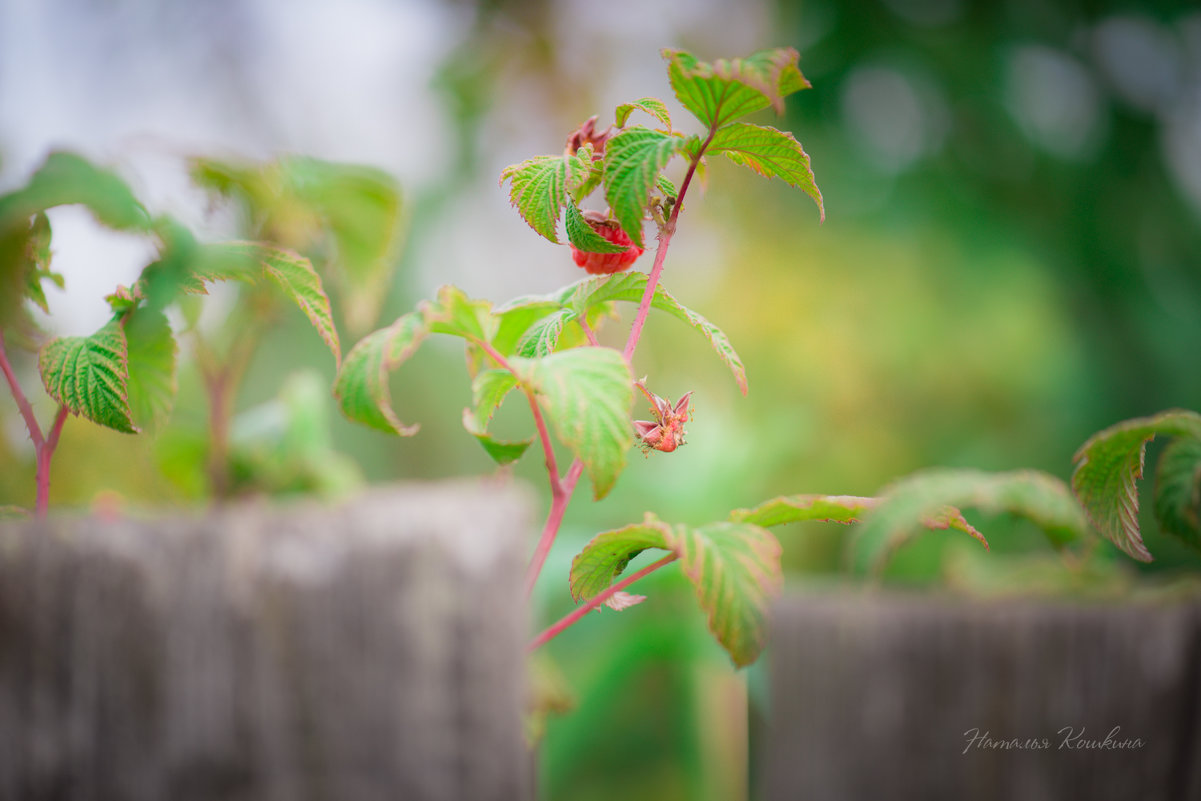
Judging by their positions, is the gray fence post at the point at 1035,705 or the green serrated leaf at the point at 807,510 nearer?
the green serrated leaf at the point at 807,510

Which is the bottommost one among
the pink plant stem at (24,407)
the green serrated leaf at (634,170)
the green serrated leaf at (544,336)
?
the pink plant stem at (24,407)

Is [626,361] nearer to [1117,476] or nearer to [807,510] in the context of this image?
[807,510]

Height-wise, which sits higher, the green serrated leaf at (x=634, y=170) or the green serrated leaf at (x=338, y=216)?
the green serrated leaf at (x=338, y=216)

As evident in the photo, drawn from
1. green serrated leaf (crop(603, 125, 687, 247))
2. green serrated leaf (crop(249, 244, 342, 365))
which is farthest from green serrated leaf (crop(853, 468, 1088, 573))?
green serrated leaf (crop(249, 244, 342, 365))

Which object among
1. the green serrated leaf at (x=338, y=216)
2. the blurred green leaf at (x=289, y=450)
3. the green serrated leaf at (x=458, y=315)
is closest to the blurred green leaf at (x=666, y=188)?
the green serrated leaf at (x=458, y=315)

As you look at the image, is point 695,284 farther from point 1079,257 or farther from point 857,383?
point 1079,257

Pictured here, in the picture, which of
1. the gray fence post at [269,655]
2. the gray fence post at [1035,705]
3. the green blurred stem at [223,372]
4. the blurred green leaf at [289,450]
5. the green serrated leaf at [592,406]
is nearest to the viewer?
the green serrated leaf at [592,406]

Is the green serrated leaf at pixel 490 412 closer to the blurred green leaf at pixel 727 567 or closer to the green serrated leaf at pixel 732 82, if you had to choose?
the blurred green leaf at pixel 727 567
